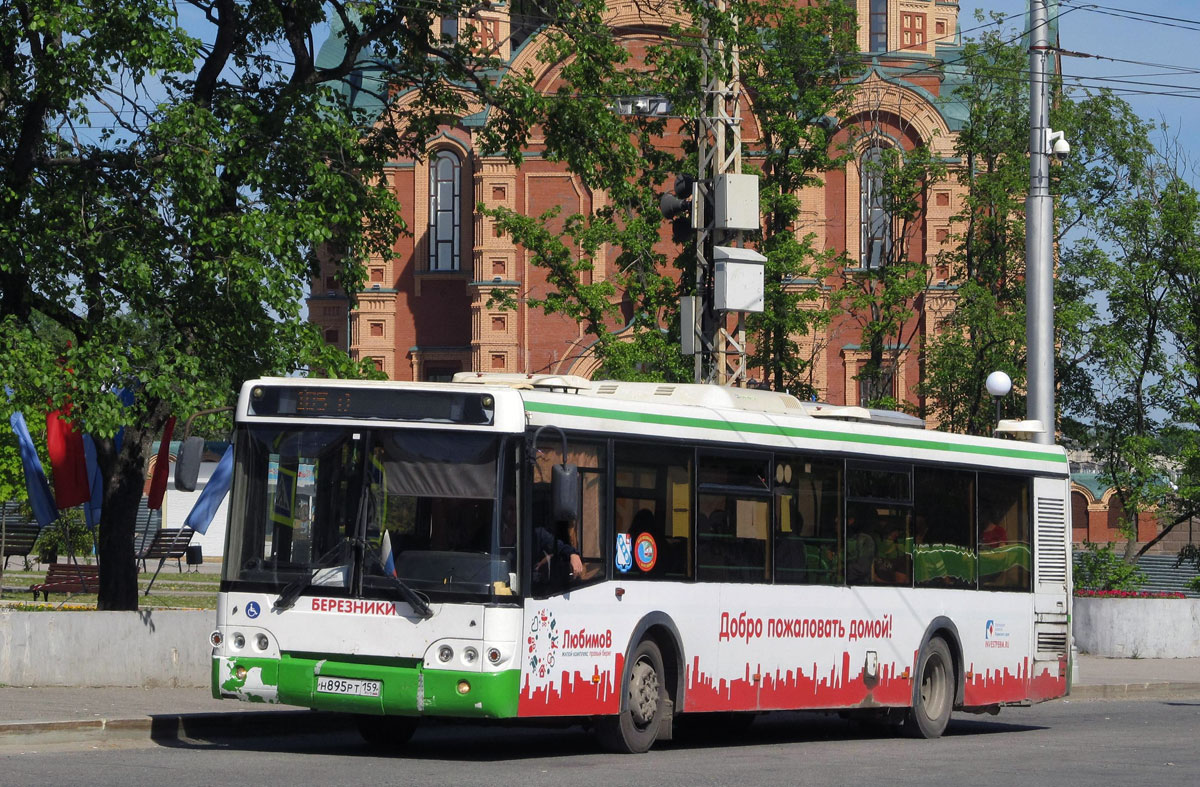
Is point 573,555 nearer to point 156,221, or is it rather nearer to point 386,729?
point 386,729

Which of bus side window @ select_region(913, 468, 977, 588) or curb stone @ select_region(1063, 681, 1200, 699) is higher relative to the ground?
bus side window @ select_region(913, 468, 977, 588)

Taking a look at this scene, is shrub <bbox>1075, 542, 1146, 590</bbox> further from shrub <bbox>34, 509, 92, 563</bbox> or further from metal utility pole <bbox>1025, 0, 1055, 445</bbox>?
shrub <bbox>34, 509, 92, 563</bbox>

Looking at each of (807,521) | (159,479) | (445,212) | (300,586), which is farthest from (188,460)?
(445,212)

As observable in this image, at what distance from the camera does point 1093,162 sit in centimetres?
3712

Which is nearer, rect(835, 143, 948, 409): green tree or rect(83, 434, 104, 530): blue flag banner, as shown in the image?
rect(83, 434, 104, 530): blue flag banner

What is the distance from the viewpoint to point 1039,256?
896 inches

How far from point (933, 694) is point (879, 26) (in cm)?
3598

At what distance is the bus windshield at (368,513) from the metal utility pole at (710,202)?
29.6ft

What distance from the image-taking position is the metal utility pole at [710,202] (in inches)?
843

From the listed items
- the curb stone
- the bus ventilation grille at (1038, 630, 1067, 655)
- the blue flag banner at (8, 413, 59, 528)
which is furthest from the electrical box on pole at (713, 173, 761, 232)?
the blue flag banner at (8, 413, 59, 528)

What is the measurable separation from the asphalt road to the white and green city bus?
422 millimetres

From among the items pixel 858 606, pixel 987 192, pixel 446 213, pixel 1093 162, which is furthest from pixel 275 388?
pixel 446 213

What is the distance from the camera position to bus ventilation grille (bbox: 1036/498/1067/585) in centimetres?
1812

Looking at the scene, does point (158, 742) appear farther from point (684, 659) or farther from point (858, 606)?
point (858, 606)
